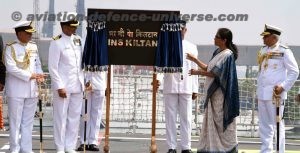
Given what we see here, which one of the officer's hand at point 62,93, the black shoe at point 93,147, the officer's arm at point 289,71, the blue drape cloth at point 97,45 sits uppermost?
the blue drape cloth at point 97,45

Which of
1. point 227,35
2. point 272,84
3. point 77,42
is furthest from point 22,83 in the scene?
point 272,84

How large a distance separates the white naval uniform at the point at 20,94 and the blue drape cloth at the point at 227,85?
236 centimetres

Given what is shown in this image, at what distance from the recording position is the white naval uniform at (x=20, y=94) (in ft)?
24.9

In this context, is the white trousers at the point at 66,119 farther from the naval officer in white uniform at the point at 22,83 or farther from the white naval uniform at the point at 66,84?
the naval officer in white uniform at the point at 22,83

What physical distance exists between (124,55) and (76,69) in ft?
2.22

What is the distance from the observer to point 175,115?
8.41 meters

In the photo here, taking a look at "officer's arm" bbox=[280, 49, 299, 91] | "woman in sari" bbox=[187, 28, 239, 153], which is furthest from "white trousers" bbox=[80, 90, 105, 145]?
"officer's arm" bbox=[280, 49, 299, 91]

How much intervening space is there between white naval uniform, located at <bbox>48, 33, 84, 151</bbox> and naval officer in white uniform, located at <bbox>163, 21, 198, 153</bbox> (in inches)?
48.9

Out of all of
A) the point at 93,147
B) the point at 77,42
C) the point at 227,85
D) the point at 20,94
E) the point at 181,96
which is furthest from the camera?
the point at 93,147

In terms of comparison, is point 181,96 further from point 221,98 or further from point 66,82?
point 66,82

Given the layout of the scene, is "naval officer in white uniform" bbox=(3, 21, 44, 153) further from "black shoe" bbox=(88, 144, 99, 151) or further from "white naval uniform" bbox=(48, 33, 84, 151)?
"black shoe" bbox=(88, 144, 99, 151)

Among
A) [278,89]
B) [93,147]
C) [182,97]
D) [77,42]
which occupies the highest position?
[77,42]

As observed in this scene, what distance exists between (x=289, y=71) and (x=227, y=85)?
100 cm

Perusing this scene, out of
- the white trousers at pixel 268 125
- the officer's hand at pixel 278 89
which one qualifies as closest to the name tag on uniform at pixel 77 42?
the white trousers at pixel 268 125
